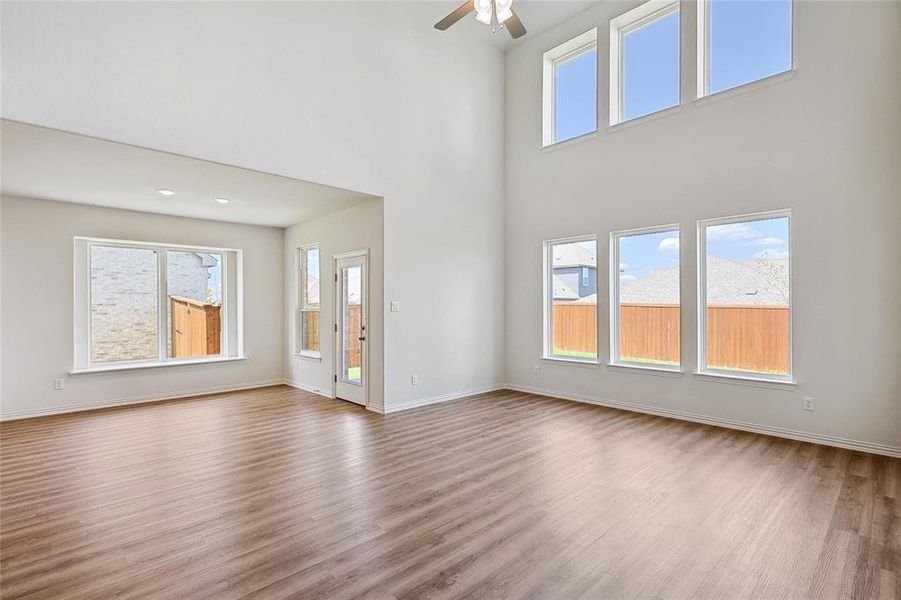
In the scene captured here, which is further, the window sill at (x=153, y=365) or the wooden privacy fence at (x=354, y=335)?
the wooden privacy fence at (x=354, y=335)

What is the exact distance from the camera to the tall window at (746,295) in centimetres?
445

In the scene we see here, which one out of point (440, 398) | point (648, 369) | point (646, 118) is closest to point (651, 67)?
point (646, 118)

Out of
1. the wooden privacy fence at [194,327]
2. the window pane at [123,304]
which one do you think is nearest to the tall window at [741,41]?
the wooden privacy fence at [194,327]

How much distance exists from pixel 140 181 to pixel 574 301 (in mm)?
5390

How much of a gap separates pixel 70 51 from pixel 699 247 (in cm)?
603

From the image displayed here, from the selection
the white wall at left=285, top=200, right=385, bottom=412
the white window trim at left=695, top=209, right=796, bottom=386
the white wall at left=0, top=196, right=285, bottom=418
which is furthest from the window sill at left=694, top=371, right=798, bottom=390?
the white wall at left=0, top=196, right=285, bottom=418

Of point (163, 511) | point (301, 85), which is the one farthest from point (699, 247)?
point (163, 511)

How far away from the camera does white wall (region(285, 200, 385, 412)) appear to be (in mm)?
5465

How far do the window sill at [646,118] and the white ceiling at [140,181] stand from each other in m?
3.29

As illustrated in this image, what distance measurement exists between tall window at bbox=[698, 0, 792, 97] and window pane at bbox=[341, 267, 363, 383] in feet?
15.5

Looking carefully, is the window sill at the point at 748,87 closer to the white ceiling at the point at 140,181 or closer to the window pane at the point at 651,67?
the window pane at the point at 651,67

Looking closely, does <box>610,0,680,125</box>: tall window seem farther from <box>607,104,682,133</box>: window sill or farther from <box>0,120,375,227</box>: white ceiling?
<box>0,120,375,227</box>: white ceiling

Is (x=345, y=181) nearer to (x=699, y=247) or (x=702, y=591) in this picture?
(x=699, y=247)

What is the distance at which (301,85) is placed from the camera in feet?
15.2
